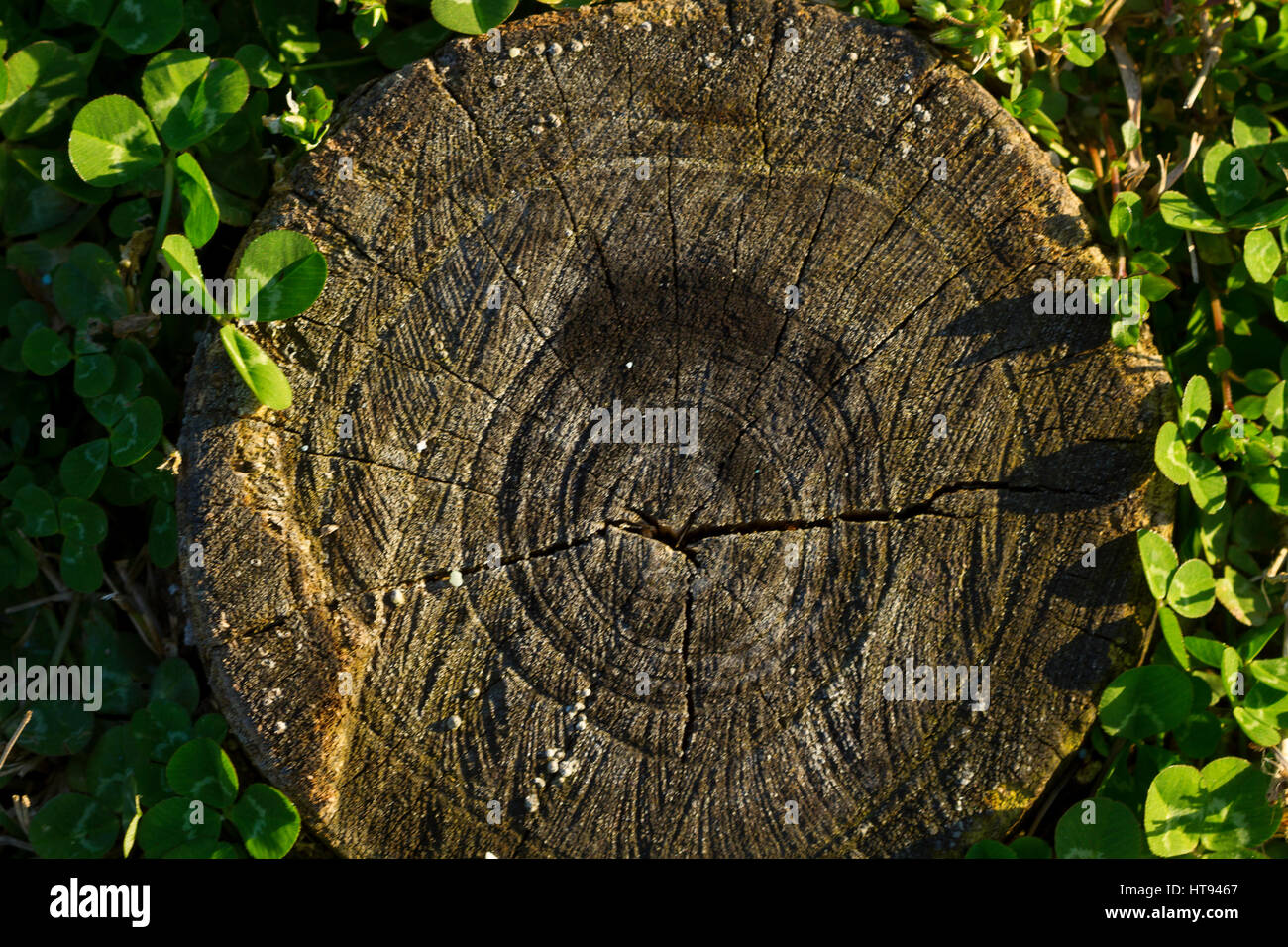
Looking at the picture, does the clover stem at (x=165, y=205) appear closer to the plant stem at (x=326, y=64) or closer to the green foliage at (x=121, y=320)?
the green foliage at (x=121, y=320)

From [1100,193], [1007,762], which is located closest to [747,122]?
[1100,193]

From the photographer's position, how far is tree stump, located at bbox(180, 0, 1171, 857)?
2.12 meters

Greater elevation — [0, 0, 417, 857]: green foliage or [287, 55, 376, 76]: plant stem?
[287, 55, 376, 76]: plant stem

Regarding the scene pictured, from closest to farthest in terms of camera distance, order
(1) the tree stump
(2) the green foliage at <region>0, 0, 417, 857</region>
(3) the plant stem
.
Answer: (1) the tree stump → (2) the green foliage at <region>0, 0, 417, 857</region> → (3) the plant stem

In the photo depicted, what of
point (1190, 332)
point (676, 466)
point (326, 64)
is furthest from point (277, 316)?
point (1190, 332)

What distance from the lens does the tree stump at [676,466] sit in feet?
6.94

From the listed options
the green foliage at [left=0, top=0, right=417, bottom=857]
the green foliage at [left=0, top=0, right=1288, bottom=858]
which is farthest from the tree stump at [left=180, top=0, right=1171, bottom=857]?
the green foliage at [left=0, top=0, right=417, bottom=857]

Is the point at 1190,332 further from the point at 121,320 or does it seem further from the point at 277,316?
the point at 121,320

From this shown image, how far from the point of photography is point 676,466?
6.99 feet

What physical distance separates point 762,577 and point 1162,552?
2.87 ft

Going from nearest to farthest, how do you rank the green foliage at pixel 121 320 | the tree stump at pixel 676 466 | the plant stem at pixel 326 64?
1. the tree stump at pixel 676 466
2. the green foliage at pixel 121 320
3. the plant stem at pixel 326 64

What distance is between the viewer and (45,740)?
2.51 m

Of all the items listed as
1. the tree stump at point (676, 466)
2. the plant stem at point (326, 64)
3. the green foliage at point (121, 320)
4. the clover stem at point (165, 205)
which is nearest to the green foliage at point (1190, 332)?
the tree stump at point (676, 466)

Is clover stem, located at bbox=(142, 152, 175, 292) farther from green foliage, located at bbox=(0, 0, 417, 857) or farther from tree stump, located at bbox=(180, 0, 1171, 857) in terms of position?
tree stump, located at bbox=(180, 0, 1171, 857)
